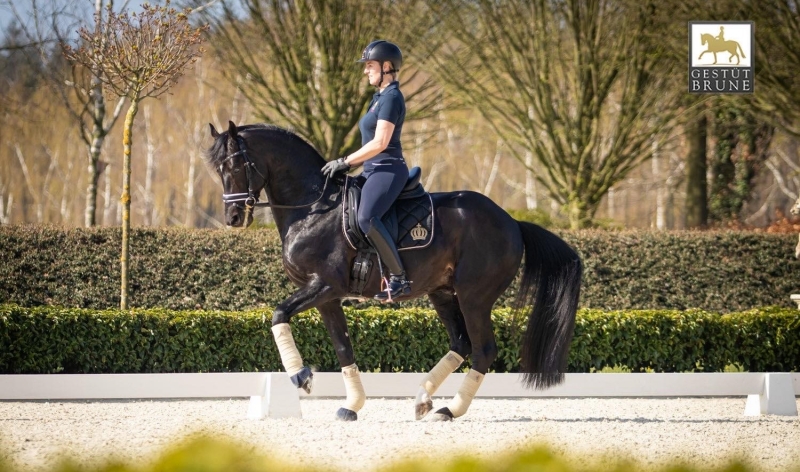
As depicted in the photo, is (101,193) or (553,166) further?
(101,193)

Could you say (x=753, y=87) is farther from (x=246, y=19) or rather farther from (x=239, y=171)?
(x=239, y=171)

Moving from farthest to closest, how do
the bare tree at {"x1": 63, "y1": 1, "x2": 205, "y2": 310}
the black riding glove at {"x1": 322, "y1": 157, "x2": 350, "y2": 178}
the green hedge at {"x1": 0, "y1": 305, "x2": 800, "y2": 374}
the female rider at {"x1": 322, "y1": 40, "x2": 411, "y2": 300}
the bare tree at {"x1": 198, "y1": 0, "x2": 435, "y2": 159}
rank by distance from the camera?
the bare tree at {"x1": 198, "y1": 0, "x2": 435, "y2": 159} < the bare tree at {"x1": 63, "y1": 1, "x2": 205, "y2": 310} < the green hedge at {"x1": 0, "y1": 305, "x2": 800, "y2": 374} < the black riding glove at {"x1": 322, "y1": 157, "x2": 350, "y2": 178} < the female rider at {"x1": 322, "y1": 40, "x2": 411, "y2": 300}

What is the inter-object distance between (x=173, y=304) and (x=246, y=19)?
7.47 metres

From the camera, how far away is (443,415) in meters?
6.98

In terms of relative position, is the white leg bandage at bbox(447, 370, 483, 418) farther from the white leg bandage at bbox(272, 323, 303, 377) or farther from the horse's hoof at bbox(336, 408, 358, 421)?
the white leg bandage at bbox(272, 323, 303, 377)

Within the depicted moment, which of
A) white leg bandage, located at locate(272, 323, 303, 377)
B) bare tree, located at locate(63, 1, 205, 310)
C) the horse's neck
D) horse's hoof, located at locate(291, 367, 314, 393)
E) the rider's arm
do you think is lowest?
horse's hoof, located at locate(291, 367, 314, 393)

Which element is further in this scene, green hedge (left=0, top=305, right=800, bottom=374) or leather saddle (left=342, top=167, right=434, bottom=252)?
green hedge (left=0, top=305, right=800, bottom=374)

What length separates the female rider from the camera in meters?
6.67

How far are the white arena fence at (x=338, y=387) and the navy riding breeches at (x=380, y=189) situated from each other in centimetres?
145

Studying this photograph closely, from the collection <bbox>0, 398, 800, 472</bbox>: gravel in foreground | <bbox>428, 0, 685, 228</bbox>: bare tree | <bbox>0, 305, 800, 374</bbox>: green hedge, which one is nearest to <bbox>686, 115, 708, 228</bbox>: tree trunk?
<bbox>428, 0, 685, 228</bbox>: bare tree

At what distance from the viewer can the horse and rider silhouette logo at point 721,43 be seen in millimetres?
14078

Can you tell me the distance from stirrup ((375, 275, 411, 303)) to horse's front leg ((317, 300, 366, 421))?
0.37m

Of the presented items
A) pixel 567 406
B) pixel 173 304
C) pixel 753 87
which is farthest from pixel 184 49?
pixel 753 87

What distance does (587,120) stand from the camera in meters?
15.9
